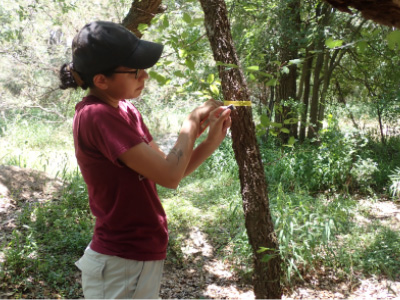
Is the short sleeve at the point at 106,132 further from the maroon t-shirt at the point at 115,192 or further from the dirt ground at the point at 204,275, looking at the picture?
the dirt ground at the point at 204,275

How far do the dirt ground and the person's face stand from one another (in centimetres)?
235

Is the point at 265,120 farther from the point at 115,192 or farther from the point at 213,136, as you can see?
the point at 115,192

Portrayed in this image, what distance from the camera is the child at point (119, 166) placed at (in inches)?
48.6

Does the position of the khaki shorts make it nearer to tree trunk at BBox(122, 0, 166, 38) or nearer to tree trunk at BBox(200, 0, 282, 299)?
tree trunk at BBox(200, 0, 282, 299)

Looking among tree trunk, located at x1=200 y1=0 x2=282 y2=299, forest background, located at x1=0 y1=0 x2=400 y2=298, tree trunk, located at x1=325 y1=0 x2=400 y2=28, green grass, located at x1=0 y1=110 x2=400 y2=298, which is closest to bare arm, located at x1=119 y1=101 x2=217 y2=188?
forest background, located at x1=0 y1=0 x2=400 y2=298

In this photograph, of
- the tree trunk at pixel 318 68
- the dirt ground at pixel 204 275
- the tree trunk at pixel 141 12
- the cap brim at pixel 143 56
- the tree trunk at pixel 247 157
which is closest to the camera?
the cap brim at pixel 143 56

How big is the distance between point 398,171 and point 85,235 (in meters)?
3.68

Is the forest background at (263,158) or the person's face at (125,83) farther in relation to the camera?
the forest background at (263,158)

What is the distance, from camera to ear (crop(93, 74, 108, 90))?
1.31m

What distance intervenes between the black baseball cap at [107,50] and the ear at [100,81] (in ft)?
0.05

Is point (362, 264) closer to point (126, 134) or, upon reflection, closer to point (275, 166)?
point (275, 166)

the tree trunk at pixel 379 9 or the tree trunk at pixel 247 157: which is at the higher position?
the tree trunk at pixel 379 9

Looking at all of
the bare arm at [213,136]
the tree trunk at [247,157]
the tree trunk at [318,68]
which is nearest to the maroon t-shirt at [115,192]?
the bare arm at [213,136]

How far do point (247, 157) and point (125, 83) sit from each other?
74cm
